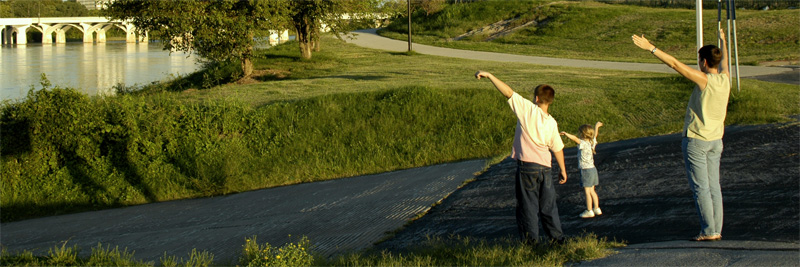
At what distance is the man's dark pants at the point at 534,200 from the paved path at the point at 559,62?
46.8ft

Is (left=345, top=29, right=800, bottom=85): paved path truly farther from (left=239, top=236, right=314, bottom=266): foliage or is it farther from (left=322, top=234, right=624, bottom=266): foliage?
(left=239, top=236, right=314, bottom=266): foliage

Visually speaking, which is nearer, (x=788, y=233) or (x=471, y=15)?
(x=788, y=233)

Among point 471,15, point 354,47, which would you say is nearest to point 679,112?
point 354,47

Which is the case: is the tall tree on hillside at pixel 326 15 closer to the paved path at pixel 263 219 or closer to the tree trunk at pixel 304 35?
the tree trunk at pixel 304 35

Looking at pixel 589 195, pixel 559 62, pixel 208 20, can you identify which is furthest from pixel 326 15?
pixel 589 195

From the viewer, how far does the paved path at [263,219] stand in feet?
28.6

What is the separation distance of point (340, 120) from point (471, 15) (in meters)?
32.8

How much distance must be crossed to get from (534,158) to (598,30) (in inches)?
1314

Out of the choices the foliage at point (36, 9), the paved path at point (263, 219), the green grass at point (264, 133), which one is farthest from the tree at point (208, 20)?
the foliage at point (36, 9)

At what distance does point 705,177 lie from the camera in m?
6.16

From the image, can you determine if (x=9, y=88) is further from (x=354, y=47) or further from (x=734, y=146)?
(x=734, y=146)

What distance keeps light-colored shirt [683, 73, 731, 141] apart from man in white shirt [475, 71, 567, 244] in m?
1.19

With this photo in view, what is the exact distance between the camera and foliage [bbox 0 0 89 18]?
7100cm

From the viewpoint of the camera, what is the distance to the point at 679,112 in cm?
1502
